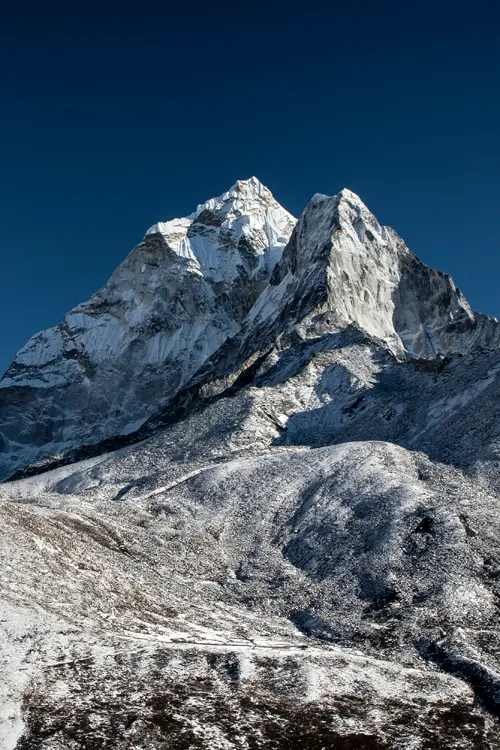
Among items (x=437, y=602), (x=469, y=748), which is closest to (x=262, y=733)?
(x=469, y=748)

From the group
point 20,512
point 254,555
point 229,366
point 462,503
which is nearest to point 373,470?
point 462,503

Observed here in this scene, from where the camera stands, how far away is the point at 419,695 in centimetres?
2744

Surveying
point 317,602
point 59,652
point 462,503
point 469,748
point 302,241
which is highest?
point 302,241

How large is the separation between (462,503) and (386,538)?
777 cm

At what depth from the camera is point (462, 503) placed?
5500 centimetres

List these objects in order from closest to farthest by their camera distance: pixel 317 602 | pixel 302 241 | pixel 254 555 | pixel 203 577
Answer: pixel 317 602 → pixel 203 577 → pixel 254 555 → pixel 302 241

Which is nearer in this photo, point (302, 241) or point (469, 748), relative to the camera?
point (469, 748)

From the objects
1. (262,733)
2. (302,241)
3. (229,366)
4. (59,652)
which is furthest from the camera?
(302,241)

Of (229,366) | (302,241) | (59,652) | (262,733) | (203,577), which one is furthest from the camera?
(302,241)

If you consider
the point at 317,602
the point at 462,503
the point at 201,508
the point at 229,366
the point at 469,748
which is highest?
the point at 229,366

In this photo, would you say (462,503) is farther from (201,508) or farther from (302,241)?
(302,241)

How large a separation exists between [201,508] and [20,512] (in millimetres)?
21121

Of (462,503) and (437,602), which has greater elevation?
(462,503)

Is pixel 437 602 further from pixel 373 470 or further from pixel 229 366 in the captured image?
pixel 229 366
